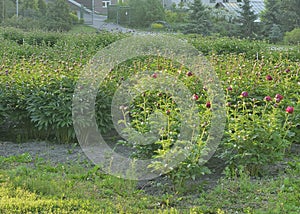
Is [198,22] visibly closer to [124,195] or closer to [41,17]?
[41,17]

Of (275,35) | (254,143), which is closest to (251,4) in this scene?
(275,35)

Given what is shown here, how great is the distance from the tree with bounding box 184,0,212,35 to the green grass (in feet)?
A: 62.9

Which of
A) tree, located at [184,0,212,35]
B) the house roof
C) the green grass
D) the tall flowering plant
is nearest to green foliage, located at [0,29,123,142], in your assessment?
the green grass

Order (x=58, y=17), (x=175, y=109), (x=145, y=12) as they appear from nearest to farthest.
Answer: (x=175, y=109)
(x=58, y=17)
(x=145, y=12)

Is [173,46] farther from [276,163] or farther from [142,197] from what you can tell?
[142,197]

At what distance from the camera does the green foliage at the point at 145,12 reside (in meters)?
28.6

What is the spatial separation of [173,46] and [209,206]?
5.07 m

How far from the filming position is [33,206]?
3.40m

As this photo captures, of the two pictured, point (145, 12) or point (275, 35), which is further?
point (145, 12)

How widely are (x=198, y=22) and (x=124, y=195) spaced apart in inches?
785

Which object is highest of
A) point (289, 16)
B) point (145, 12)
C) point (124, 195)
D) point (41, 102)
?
point (145, 12)

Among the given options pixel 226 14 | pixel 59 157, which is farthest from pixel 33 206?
pixel 226 14

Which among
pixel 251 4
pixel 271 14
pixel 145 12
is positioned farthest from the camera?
pixel 251 4

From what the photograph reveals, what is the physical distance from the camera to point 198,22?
75.4 ft
